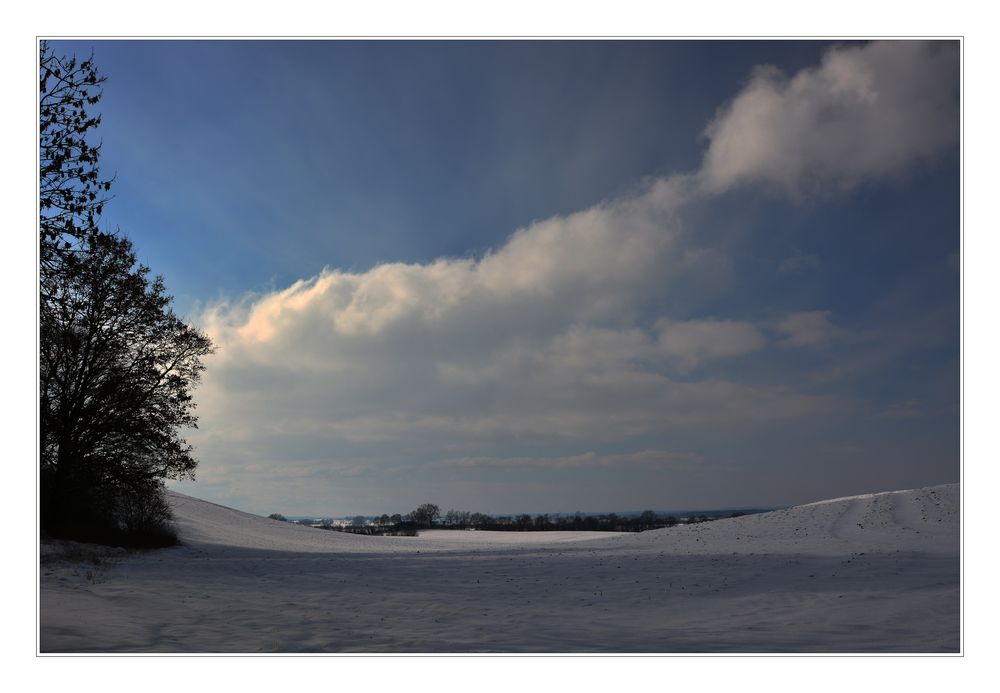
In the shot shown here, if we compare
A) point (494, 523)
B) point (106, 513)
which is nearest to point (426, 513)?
point (494, 523)

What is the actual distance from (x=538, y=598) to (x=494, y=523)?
77.4 metres

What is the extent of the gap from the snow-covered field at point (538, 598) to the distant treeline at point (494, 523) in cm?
2572

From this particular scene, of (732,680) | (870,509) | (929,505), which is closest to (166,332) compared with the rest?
(732,680)

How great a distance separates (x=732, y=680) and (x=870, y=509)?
26378 mm

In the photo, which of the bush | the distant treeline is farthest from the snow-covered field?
the distant treeline

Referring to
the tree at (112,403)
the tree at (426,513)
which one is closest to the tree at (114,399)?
the tree at (112,403)

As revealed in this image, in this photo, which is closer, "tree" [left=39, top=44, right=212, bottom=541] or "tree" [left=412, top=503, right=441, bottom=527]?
"tree" [left=39, top=44, right=212, bottom=541]

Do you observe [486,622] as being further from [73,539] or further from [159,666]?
[73,539]

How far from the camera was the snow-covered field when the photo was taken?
887 centimetres

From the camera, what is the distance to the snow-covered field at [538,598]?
8867 millimetres

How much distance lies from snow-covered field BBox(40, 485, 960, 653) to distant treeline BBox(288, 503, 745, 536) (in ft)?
84.4

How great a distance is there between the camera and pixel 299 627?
10.0 metres

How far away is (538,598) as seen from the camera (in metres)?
13.8

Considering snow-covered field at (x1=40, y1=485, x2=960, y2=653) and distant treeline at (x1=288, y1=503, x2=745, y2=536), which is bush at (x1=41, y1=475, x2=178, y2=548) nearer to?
snow-covered field at (x1=40, y1=485, x2=960, y2=653)
